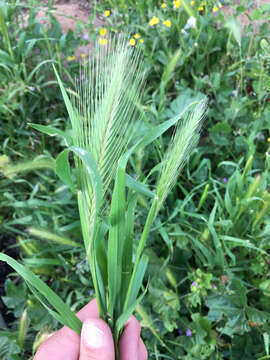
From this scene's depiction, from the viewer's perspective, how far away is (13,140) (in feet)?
5.73

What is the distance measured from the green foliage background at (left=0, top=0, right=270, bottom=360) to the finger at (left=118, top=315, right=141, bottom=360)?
0.22 meters

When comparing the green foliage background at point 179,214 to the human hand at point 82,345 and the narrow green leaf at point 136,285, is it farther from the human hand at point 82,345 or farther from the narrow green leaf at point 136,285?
the narrow green leaf at point 136,285

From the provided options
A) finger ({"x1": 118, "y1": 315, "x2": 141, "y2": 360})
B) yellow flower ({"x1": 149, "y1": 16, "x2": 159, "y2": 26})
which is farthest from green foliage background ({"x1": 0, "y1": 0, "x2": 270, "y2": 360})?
finger ({"x1": 118, "y1": 315, "x2": 141, "y2": 360})

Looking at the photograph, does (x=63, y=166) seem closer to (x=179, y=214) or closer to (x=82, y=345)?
(x=82, y=345)

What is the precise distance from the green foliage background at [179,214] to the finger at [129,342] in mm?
222

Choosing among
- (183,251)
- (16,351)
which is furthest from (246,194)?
(16,351)

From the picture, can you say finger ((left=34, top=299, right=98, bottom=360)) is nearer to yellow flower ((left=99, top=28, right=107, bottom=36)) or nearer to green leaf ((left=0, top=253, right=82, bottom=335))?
green leaf ((left=0, top=253, right=82, bottom=335))

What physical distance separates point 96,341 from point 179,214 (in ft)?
2.57

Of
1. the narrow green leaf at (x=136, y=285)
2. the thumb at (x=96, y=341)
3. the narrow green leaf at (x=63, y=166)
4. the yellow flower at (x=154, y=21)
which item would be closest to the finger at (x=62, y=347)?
the thumb at (x=96, y=341)

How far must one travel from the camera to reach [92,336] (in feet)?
2.49

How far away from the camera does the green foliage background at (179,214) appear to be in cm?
118

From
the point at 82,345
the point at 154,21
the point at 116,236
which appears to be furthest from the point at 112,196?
the point at 154,21

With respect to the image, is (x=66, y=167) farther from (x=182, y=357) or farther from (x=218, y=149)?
(x=218, y=149)

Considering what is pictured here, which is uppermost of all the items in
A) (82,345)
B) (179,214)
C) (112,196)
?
(112,196)
